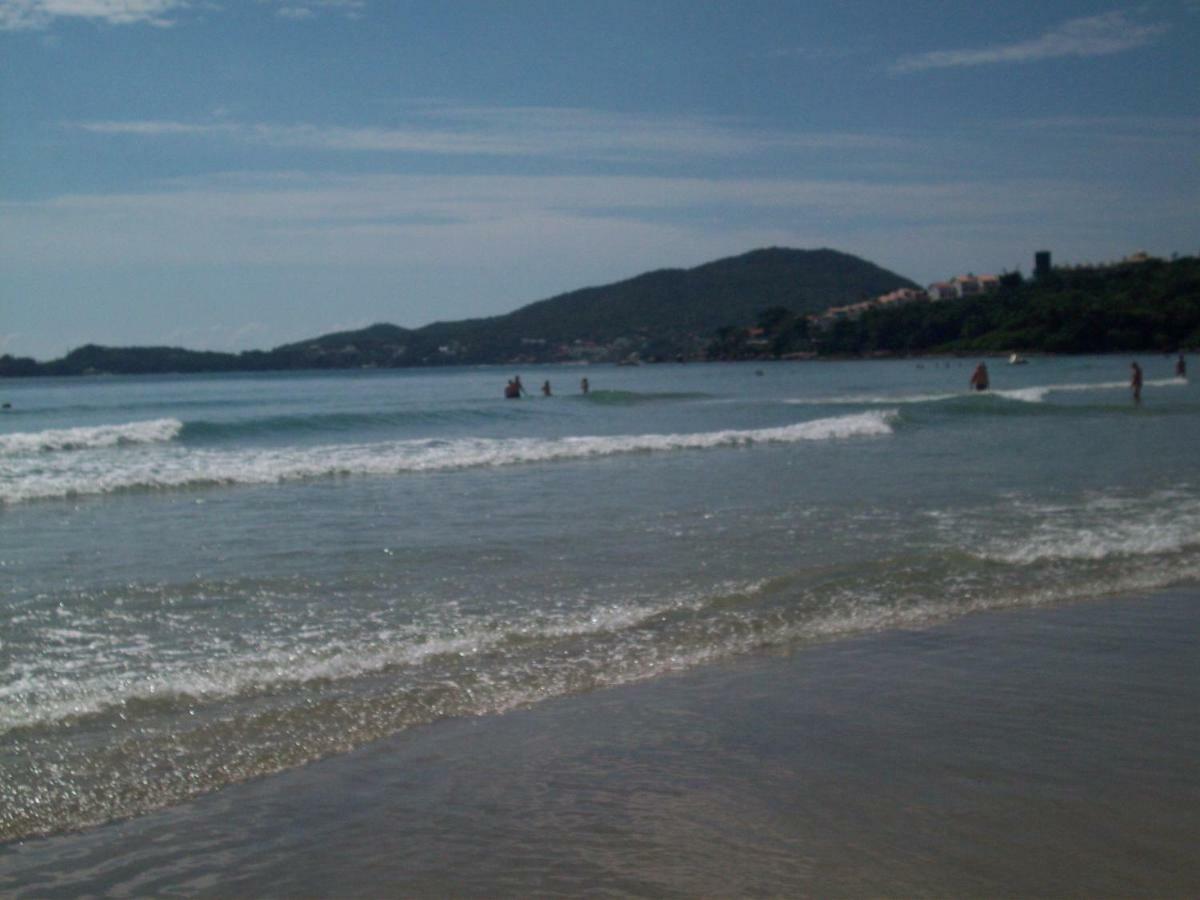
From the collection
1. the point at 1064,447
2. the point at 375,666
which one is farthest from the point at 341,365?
the point at 375,666

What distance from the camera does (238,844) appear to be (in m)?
4.48

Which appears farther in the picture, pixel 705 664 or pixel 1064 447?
pixel 1064 447

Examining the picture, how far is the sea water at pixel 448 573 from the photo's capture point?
6004 millimetres

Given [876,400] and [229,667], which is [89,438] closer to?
[229,667]

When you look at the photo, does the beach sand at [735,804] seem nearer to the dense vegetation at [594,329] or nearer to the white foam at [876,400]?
the white foam at [876,400]

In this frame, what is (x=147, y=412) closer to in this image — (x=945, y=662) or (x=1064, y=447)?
(x=1064, y=447)

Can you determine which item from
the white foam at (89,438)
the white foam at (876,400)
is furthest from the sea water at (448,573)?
the white foam at (876,400)

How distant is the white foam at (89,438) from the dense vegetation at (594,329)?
335ft

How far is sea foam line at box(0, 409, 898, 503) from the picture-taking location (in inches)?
698

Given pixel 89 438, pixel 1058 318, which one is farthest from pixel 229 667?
pixel 1058 318

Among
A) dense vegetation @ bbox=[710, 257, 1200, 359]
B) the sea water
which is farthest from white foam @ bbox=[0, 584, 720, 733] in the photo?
dense vegetation @ bbox=[710, 257, 1200, 359]

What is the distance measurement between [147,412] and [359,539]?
4048 cm

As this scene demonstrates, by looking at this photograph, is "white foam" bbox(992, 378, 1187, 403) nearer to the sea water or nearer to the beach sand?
the sea water

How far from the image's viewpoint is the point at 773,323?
15025cm
